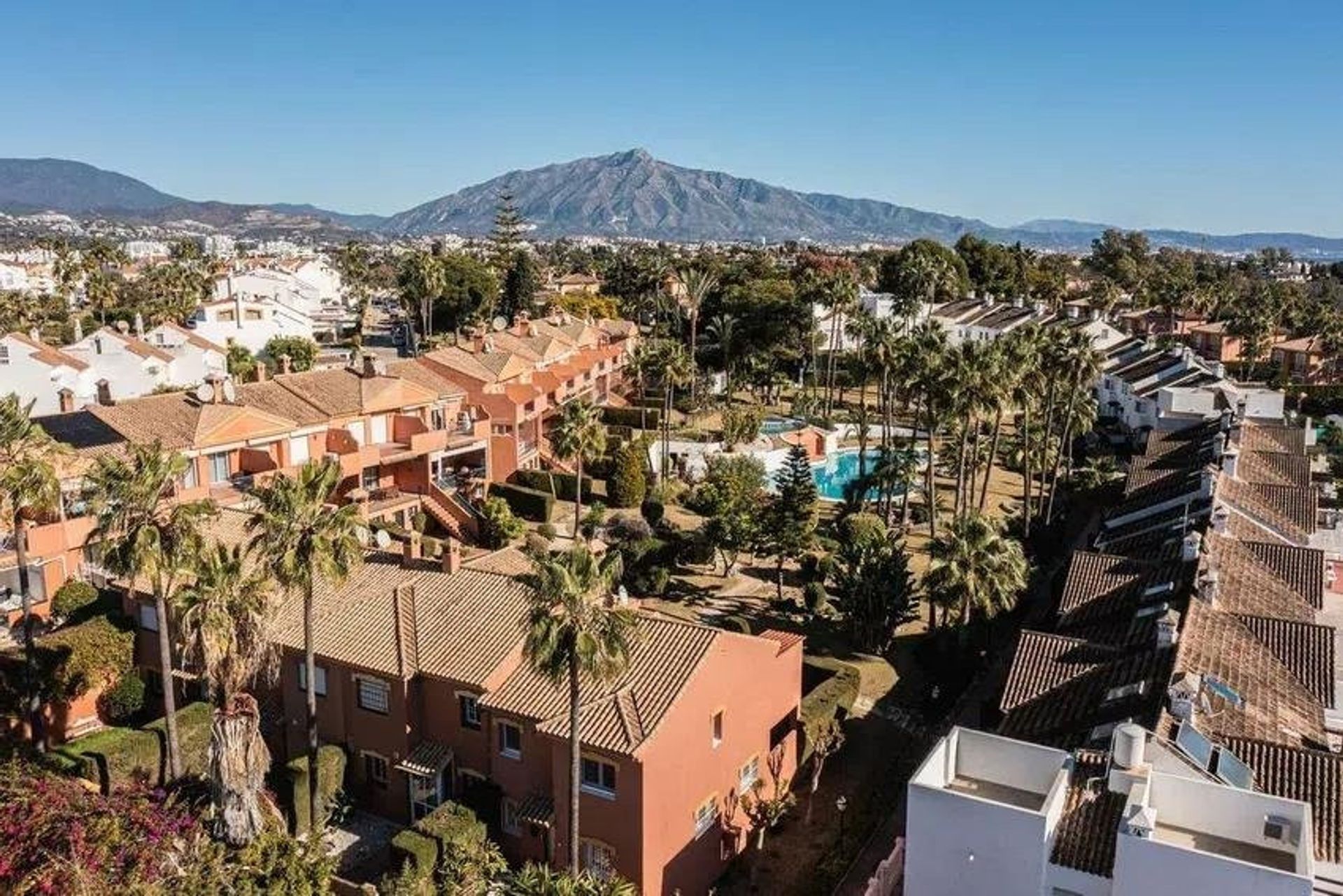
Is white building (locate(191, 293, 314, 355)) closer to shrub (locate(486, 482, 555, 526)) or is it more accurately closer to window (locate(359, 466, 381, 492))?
window (locate(359, 466, 381, 492))

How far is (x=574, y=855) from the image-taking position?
2475cm

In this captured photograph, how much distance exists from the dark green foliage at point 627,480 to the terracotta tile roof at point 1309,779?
128ft

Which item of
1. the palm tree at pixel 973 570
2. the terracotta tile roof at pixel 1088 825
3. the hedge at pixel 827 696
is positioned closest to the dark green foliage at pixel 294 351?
the hedge at pixel 827 696

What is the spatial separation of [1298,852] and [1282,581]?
65.9 ft

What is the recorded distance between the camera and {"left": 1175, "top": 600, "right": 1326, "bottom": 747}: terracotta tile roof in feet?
82.8

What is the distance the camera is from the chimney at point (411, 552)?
1374 inches

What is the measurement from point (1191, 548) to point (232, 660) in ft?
96.3

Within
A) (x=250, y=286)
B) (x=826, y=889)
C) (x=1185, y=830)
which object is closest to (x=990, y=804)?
(x=1185, y=830)

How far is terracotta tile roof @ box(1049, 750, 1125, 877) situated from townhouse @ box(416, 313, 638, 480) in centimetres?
4367

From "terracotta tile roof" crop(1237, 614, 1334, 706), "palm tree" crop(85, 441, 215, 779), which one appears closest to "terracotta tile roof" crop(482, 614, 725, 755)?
"palm tree" crop(85, 441, 215, 779)

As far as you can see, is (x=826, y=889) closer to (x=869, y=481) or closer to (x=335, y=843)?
(x=335, y=843)

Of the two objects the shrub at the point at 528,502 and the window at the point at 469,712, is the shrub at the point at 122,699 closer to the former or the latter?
the window at the point at 469,712

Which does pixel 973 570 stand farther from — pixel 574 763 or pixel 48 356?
pixel 48 356

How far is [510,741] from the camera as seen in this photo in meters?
28.4
